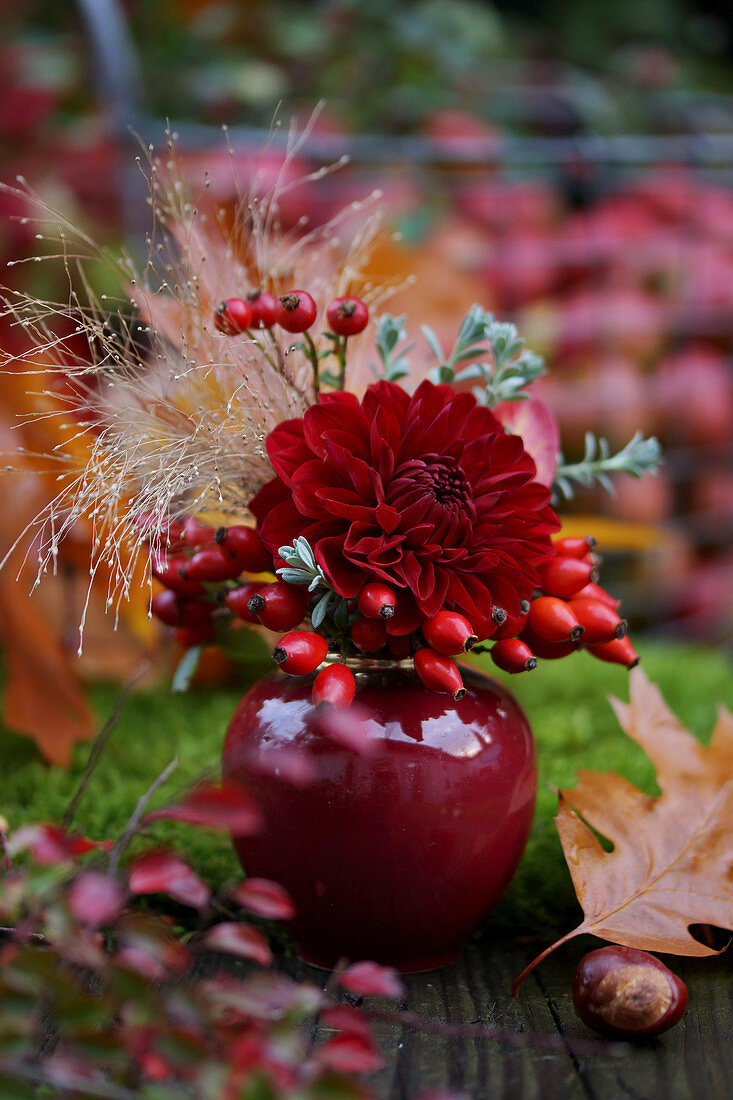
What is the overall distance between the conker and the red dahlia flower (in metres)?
0.18

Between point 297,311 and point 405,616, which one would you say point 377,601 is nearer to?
point 405,616

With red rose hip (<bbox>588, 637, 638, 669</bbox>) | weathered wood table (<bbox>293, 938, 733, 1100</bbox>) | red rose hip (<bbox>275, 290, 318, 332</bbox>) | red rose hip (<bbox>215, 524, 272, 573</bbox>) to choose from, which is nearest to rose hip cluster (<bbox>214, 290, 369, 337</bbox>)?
red rose hip (<bbox>275, 290, 318, 332</bbox>)

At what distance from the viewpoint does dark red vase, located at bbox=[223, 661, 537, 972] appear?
531mm

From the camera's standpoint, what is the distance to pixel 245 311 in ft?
1.85

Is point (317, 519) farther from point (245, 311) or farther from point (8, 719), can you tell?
point (8, 719)

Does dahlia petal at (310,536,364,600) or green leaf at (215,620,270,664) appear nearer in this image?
dahlia petal at (310,536,364,600)

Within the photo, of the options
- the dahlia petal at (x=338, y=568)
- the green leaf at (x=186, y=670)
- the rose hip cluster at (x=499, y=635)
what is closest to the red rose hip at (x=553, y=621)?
the rose hip cluster at (x=499, y=635)

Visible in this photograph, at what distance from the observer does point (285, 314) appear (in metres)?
0.55

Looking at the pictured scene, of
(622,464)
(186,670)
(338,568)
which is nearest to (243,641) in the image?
(186,670)

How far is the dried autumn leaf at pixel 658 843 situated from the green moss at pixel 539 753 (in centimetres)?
7

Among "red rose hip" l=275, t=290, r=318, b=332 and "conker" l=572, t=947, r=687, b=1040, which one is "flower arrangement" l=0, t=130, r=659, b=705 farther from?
"conker" l=572, t=947, r=687, b=1040

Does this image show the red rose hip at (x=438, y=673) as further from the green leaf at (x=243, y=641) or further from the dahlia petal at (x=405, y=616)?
the green leaf at (x=243, y=641)

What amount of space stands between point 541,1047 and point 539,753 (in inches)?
15.2

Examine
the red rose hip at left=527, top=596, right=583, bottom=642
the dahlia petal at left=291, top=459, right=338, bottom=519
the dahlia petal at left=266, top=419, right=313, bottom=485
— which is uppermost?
the dahlia petal at left=266, top=419, right=313, bottom=485
